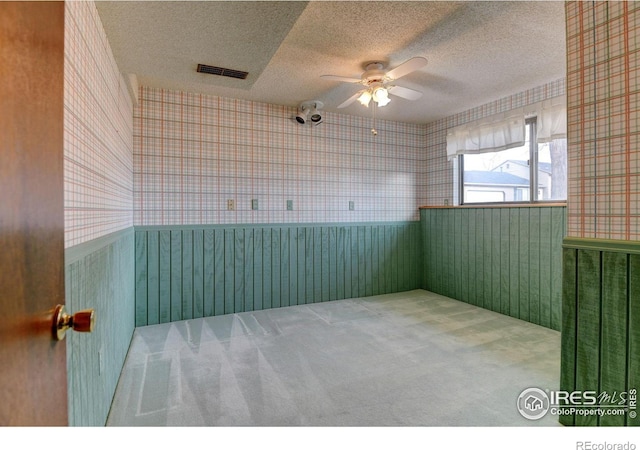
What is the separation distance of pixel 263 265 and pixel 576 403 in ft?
9.46

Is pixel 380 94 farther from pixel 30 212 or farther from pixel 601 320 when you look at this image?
pixel 30 212

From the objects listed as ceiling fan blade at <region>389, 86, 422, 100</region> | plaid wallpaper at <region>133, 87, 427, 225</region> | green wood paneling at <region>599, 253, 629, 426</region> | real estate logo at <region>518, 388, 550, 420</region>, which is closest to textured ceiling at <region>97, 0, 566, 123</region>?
ceiling fan blade at <region>389, 86, 422, 100</region>

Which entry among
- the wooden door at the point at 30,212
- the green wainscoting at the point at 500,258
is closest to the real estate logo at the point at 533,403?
the green wainscoting at the point at 500,258

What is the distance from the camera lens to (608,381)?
147cm

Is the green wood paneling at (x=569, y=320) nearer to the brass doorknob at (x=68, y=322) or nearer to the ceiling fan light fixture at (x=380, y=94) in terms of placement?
the ceiling fan light fixture at (x=380, y=94)

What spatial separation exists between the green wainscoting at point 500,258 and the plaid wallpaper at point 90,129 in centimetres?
361

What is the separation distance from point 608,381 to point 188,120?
378 centimetres

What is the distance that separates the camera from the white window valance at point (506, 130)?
3.06 metres

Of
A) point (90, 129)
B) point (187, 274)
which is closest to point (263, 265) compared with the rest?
point (187, 274)

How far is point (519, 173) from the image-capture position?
3.52 metres

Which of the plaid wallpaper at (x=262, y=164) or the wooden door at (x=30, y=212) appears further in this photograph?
the plaid wallpaper at (x=262, y=164)

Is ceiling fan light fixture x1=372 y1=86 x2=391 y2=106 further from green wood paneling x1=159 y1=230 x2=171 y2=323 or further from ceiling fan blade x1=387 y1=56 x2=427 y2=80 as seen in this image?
green wood paneling x1=159 y1=230 x2=171 y2=323

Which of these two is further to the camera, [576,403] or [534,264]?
[534,264]

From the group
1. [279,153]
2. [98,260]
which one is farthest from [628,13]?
[279,153]
